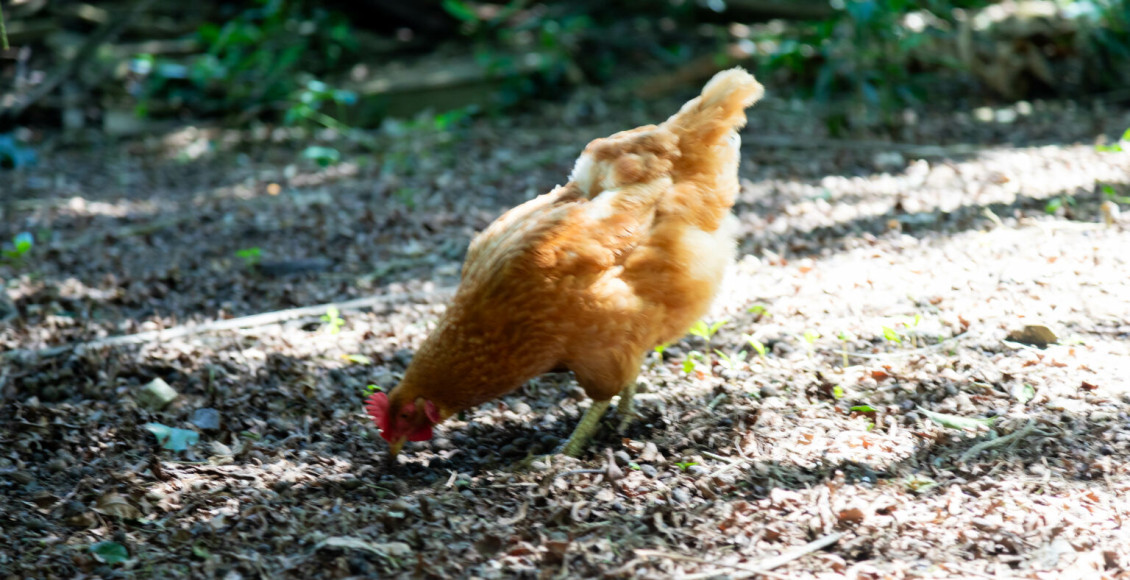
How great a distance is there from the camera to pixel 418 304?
4441mm

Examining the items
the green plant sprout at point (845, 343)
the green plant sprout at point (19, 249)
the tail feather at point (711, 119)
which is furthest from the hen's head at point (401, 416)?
the green plant sprout at point (19, 249)

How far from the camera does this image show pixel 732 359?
356 centimetres

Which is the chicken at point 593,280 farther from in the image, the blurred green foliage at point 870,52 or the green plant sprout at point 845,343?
the blurred green foliage at point 870,52

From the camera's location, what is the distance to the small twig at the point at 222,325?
3.87 meters

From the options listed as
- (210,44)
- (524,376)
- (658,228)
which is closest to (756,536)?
(524,376)

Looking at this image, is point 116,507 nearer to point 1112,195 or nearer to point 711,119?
point 711,119

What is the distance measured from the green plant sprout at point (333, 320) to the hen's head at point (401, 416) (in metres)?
1.17

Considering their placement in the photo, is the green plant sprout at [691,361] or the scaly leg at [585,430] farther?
the green plant sprout at [691,361]

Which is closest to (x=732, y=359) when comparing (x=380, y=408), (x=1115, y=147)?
(x=380, y=408)

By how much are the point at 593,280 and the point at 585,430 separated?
54cm

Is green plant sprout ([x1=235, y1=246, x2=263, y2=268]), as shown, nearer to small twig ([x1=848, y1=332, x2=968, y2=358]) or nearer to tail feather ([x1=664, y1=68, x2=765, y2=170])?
tail feather ([x1=664, y1=68, x2=765, y2=170])

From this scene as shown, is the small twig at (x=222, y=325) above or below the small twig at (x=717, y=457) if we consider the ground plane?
below

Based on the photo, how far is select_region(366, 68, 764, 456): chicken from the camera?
2.86 m

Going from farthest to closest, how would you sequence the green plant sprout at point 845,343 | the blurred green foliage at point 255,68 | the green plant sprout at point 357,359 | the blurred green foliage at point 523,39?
the blurred green foliage at point 523,39, the blurred green foliage at point 255,68, the green plant sprout at point 357,359, the green plant sprout at point 845,343
